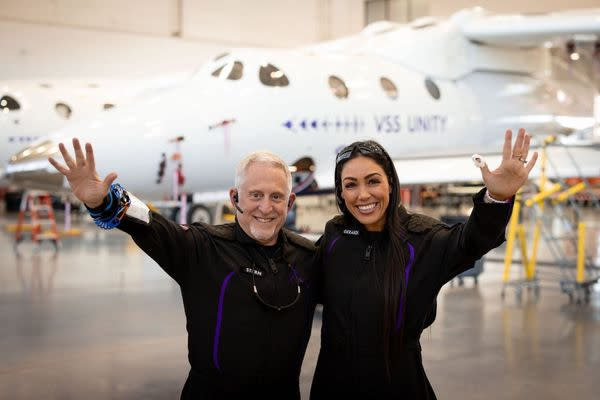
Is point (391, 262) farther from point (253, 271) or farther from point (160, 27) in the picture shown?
point (160, 27)

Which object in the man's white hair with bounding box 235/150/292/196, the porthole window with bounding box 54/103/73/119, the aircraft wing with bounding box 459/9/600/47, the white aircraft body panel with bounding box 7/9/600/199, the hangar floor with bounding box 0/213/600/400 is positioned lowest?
the hangar floor with bounding box 0/213/600/400

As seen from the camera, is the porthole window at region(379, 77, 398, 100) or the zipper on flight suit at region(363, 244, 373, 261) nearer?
the zipper on flight suit at region(363, 244, 373, 261)

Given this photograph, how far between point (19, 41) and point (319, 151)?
15.5m

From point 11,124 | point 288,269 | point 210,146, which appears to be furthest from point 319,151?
point 11,124

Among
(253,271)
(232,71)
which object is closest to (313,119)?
(232,71)

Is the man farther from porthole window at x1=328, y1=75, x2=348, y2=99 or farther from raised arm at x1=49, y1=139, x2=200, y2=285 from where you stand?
porthole window at x1=328, y1=75, x2=348, y2=99

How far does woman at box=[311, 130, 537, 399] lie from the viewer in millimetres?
2543

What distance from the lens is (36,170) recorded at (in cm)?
826

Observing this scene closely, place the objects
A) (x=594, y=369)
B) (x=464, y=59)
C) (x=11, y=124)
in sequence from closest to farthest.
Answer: (x=594, y=369) < (x=464, y=59) < (x=11, y=124)

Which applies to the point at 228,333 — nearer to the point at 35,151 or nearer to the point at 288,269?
the point at 288,269

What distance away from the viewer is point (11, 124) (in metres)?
15.2

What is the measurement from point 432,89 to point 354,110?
1.97 m

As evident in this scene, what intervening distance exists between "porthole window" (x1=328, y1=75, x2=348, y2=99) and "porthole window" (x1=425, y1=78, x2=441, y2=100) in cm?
185

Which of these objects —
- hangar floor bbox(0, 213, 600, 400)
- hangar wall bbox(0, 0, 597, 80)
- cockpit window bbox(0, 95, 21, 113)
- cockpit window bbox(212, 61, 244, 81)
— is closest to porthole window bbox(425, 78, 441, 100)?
hangar floor bbox(0, 213, 600, 400)
